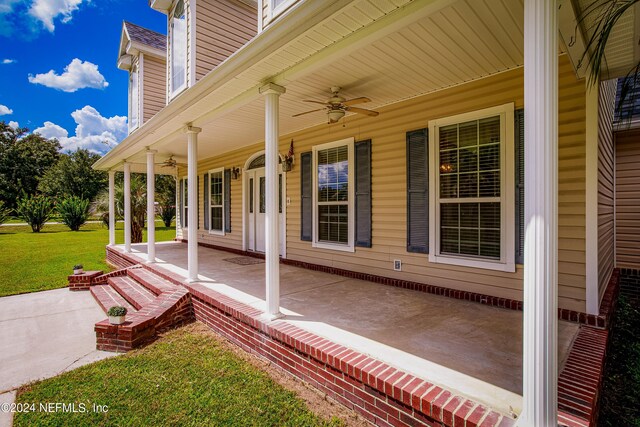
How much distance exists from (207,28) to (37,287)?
6.13m

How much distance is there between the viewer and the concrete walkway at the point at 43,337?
10.4 ft

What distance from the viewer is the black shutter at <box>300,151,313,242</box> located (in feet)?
19.7

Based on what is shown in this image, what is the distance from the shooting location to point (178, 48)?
669 cm

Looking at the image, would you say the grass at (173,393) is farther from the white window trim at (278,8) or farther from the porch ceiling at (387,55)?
the white window trim at (278,8)

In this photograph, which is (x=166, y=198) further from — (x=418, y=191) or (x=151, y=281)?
(x=418, y=191)

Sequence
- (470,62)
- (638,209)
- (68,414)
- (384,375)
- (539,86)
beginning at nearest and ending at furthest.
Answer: (539,86) < (384,375) < (68,414) < (470,62) < (638,209)

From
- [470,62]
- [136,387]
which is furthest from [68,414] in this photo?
[470,62]

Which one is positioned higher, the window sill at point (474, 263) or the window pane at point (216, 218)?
the window pane at point (216, 218)

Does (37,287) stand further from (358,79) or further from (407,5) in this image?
(407,5)

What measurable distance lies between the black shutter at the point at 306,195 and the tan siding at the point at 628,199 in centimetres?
527

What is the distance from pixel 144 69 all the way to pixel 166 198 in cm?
1406

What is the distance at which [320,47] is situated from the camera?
2.74 metres

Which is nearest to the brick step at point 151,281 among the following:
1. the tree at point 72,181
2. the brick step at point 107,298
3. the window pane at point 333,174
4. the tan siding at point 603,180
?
the brick step at point 107,298

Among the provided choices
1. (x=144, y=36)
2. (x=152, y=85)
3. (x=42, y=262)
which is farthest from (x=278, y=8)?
(x=42, y=262)
